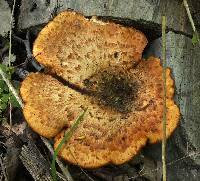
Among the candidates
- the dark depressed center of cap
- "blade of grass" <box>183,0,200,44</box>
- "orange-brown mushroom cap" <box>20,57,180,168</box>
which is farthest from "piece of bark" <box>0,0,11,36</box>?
"blade of grass" <box>183,0,200,44</box>

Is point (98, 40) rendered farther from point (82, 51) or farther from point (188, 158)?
point (188, 158)

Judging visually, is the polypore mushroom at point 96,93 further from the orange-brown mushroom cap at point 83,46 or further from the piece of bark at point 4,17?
the piece of bark at point 4,17

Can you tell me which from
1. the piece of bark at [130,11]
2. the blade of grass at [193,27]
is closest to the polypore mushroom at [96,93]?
the piece of bark at [130,11]

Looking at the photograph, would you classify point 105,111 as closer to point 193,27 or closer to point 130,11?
point 130,11

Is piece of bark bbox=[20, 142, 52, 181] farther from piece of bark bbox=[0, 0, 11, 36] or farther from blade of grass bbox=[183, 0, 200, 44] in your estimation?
blade of grass bbox=[183, 0, 200, 44]

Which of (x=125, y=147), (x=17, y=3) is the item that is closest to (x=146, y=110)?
(x=125, y=147)

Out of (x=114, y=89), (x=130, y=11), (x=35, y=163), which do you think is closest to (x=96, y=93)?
(x=114, y=89)

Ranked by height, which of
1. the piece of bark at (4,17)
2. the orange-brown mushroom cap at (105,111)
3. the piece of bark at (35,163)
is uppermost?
the piece of bark at (4,17)
